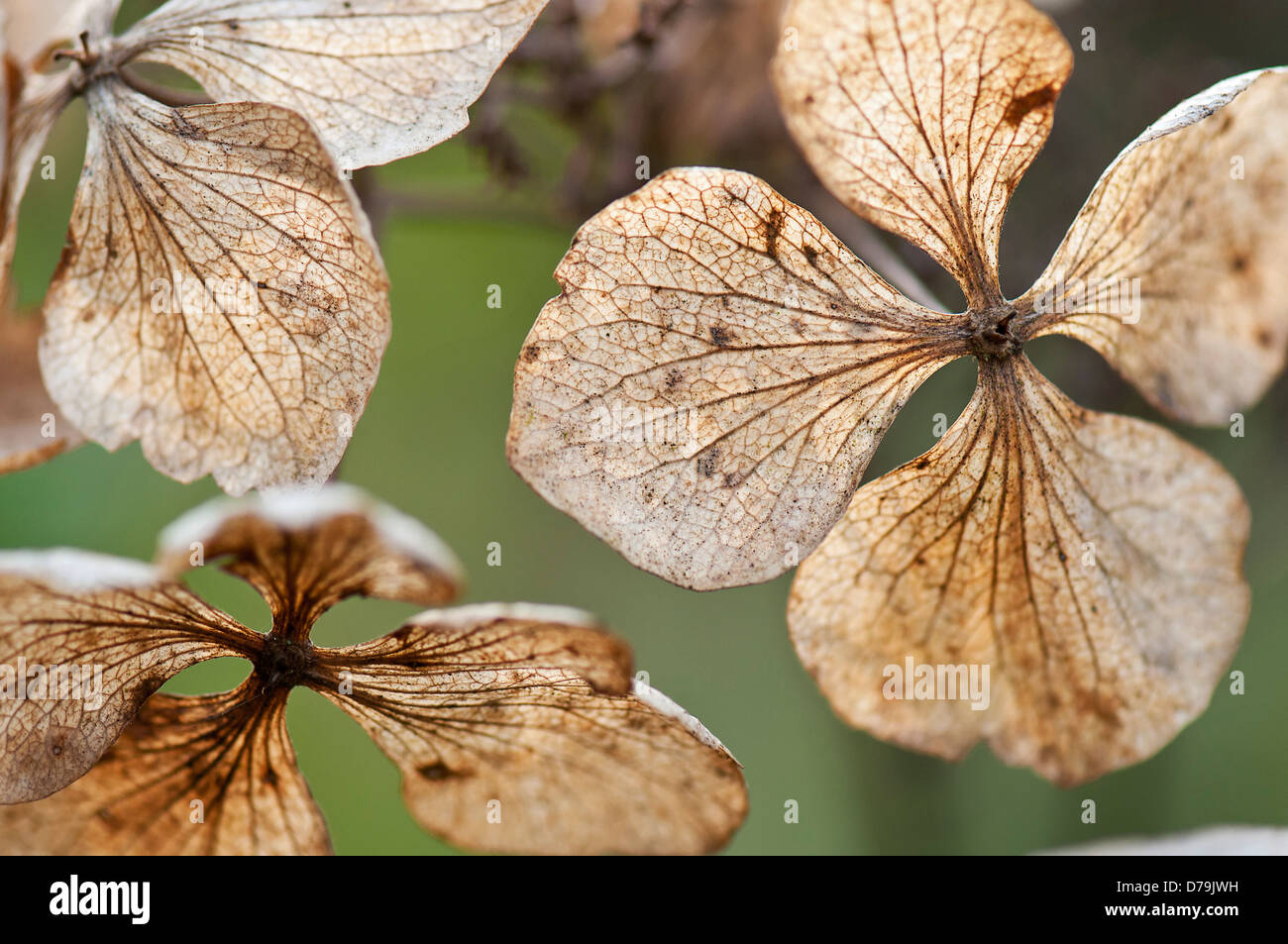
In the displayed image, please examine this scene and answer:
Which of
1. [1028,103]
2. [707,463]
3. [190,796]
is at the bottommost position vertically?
[190,796]

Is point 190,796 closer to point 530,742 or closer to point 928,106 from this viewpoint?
point 530,742

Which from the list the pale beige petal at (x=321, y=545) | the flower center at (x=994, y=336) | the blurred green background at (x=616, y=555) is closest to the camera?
the pale beige petal at (x=321, y=545)

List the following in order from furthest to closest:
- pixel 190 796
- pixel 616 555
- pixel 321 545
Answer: pixel 616 555 → pixel 190 796 → pixel 321 545

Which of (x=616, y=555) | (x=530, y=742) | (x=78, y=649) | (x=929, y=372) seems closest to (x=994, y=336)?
(x=929, y=372)

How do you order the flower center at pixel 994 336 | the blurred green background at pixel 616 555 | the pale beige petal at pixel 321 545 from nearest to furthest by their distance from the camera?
the pale beige petal at pixel 321 545
the flower center at pixel 994 336
the blurred green background at pixel 616 555

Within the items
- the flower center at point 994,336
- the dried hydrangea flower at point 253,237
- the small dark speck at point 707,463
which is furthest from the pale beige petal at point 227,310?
the flower center at point 994,336

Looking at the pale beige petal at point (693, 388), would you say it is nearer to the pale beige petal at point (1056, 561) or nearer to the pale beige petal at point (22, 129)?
the pale beige petal at point (1056, 561)
